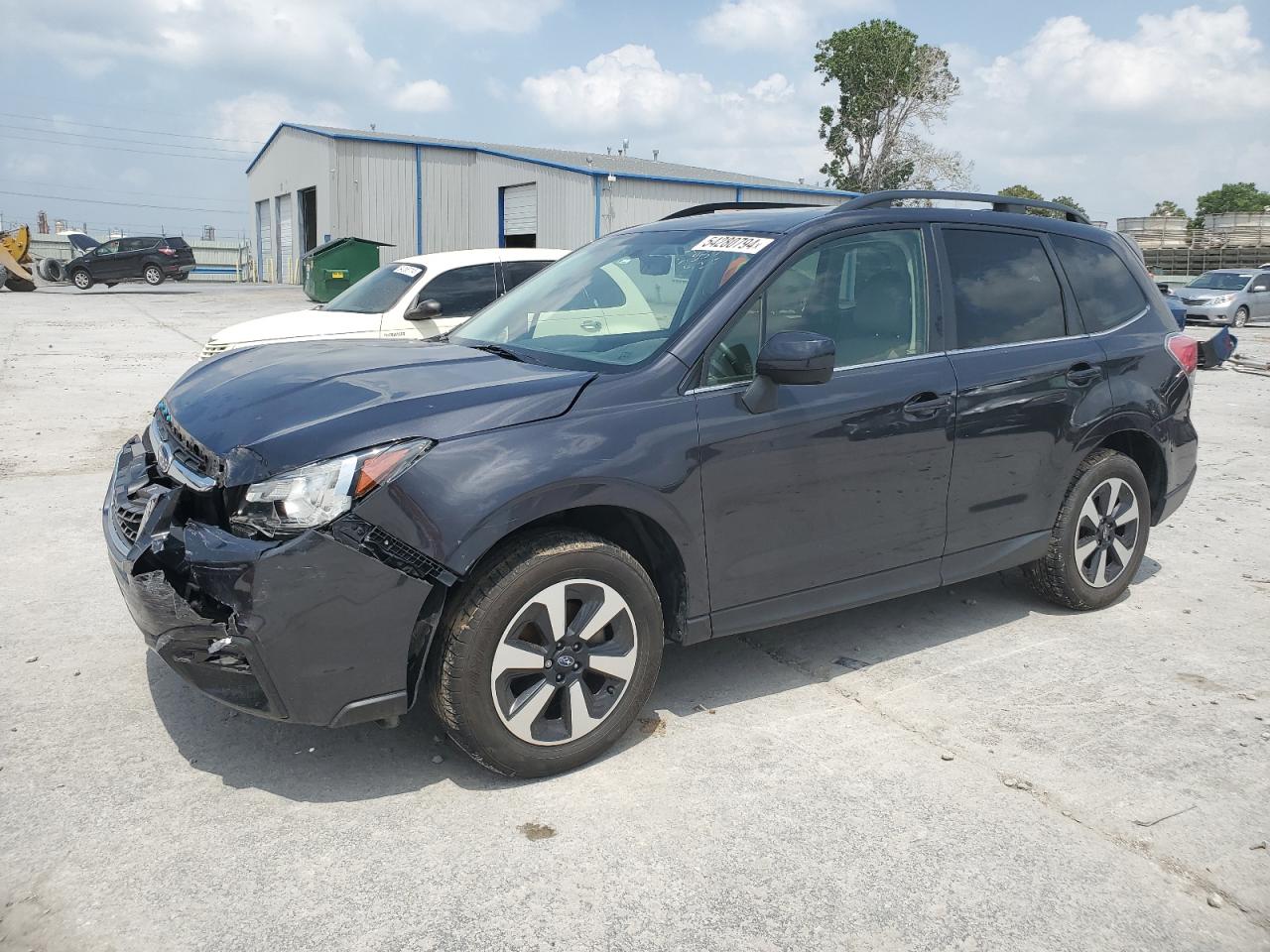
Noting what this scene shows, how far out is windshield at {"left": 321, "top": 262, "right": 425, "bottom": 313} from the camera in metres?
9.66

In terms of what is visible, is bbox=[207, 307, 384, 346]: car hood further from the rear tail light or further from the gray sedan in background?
the gray sedan in background

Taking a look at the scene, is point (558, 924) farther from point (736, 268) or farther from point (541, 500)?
point (736, 268)

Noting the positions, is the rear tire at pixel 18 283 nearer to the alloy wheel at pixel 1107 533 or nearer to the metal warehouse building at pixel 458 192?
the metal warehouse building at pixel 458 192

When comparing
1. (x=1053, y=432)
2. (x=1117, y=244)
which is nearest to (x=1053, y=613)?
(x=1053, y=432)

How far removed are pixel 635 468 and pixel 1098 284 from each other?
2.89 metres

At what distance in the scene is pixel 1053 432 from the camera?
175 inches

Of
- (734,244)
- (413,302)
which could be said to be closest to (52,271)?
(413,302)

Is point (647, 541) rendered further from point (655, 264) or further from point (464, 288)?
point (464, 288)

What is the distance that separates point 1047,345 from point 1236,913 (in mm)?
2519

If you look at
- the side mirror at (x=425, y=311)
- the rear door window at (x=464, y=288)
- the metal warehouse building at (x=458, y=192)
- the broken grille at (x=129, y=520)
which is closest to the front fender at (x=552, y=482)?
the broken grille at (x=129, y=520)

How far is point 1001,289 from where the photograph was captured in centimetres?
443

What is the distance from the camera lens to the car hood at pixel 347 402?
293 centimetres

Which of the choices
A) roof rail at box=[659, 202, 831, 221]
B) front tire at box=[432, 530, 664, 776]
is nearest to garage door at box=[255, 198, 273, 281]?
roof rail at box=[659, 202, 831, 221]

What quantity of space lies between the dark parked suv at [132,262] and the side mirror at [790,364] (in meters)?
34.5
